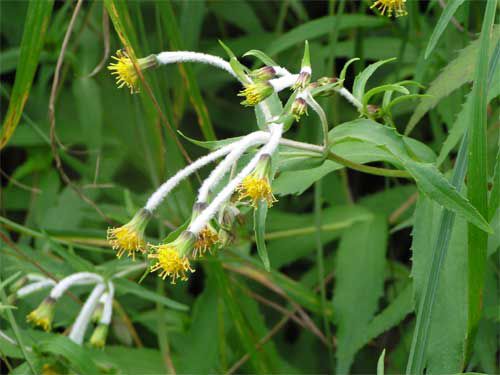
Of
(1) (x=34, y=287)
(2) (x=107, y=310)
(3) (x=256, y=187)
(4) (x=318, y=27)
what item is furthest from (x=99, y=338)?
(4) (x=318, y=27)

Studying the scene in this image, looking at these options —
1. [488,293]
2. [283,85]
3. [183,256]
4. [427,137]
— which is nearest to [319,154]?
[283,85]

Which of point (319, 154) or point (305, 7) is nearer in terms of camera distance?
point (319, 154)

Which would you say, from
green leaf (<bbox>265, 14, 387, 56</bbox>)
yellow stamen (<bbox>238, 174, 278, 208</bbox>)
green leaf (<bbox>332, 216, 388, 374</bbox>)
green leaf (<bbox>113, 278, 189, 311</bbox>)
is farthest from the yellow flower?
green leaf (<bbox>265, 14, 387, 56</bbox>)

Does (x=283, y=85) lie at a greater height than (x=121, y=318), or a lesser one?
greater

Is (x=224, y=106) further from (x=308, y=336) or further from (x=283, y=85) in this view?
(x=283, y=85)

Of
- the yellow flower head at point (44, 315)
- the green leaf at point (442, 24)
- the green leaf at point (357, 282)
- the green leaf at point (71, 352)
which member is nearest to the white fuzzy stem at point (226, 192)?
the green leaf at point (442, 24)

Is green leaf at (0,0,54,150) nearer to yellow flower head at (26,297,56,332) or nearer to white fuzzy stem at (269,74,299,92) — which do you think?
yellow flower head at (26,297,56,332)

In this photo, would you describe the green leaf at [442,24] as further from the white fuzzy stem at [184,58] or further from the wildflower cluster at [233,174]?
the white fuzzy stem at [184,58]
